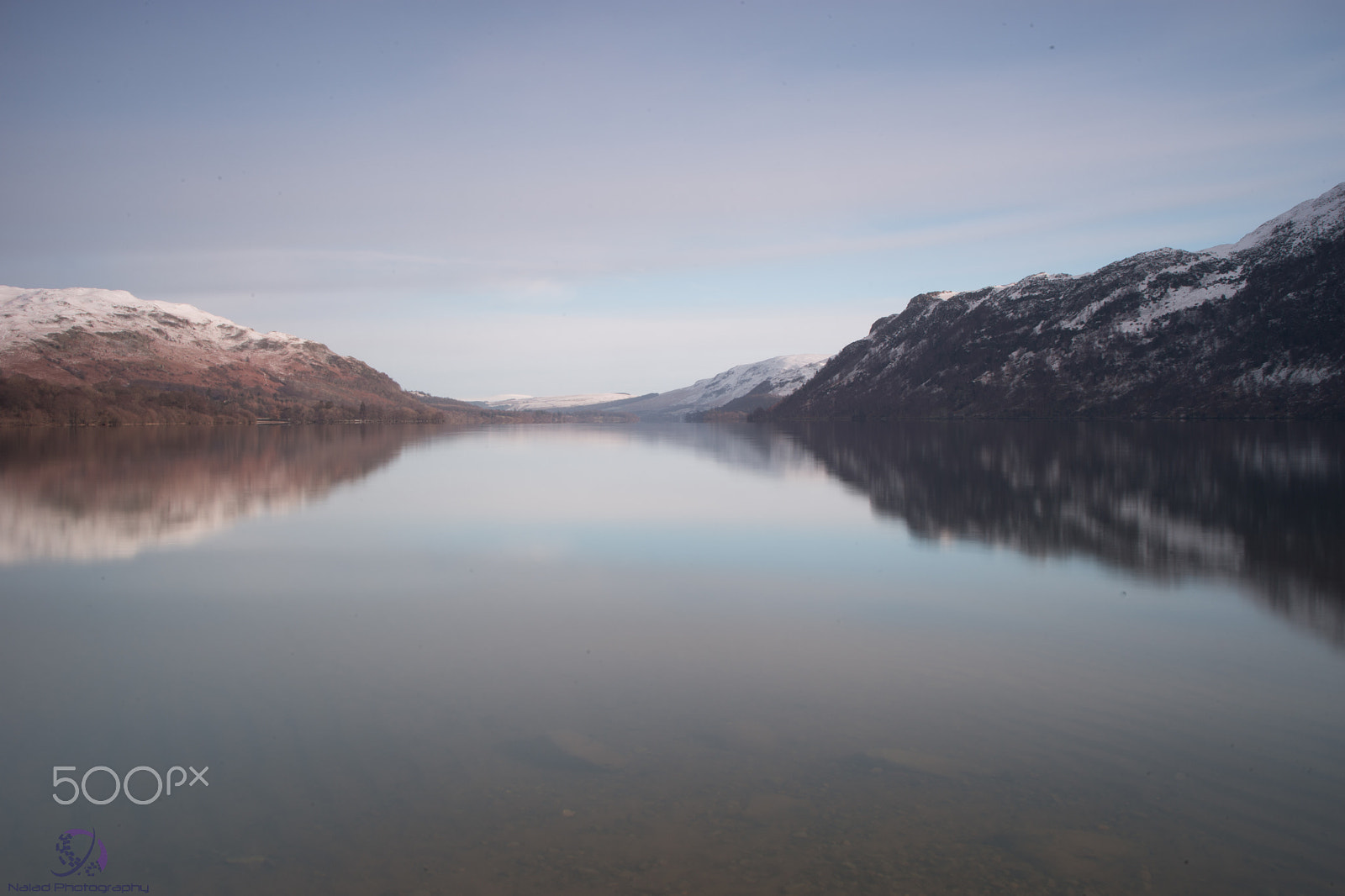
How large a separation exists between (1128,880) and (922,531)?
50.5ft

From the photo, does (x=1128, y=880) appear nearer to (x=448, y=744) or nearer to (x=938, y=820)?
(x=938, y=820)

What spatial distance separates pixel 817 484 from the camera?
33.8 meters

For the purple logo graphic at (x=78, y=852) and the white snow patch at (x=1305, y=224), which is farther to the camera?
the white snow patch at (x=1305, y=224)

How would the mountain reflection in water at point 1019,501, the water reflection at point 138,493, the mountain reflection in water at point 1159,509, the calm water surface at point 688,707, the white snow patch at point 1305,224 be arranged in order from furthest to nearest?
the white snow patch at point 1305,224 → the water reflection at point 138,493 → the mountain reflection in water at point 1019,501 → the mountain reflection in water at point 1159,509 → the calm water surface at point 688,707

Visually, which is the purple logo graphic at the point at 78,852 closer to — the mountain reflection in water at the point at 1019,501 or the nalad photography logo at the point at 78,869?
the nalad photography logo at the point at 78,869

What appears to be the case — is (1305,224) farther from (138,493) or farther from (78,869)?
(78,869)

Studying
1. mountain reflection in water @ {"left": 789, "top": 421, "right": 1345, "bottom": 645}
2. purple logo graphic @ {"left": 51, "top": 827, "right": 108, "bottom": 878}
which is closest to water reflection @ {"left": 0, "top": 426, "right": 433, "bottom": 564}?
purple logo graphic @ {"left": 51, "top": 827, "right": 108, "bottom": 878}

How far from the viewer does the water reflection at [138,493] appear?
19.1 m

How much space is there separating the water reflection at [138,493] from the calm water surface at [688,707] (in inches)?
17.0

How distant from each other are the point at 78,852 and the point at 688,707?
5.57m

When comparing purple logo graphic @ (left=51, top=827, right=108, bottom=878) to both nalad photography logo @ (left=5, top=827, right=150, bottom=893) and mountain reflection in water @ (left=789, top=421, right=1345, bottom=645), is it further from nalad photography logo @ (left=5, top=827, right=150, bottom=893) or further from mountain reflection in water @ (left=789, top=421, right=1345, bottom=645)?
mountain reflection in water @ (left=789, top=421, right=1345, bottom=645)

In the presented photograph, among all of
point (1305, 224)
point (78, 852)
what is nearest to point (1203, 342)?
point (1305, 224)

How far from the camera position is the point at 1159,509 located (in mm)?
23078

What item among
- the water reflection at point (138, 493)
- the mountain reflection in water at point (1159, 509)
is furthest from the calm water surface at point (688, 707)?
the water reflection at point (138, 493)
